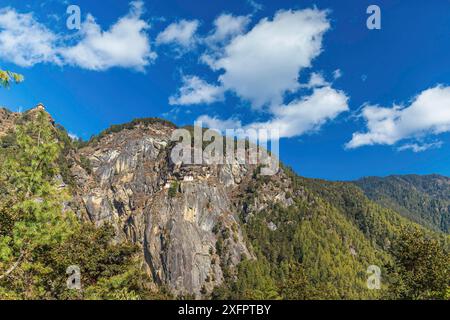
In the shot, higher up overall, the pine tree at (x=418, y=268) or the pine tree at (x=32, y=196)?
the pine tree at (x=32, y=196)

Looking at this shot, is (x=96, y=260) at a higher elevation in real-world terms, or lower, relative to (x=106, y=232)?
lower

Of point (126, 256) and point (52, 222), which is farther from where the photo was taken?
point (126, 256)

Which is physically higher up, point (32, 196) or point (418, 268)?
point (32, 196)

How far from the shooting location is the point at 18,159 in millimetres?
18422

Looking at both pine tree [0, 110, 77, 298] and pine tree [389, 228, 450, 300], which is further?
pine tree [389, 228, 450, 300]

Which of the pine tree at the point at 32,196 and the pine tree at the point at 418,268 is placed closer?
the pine tree at the point at 32,196

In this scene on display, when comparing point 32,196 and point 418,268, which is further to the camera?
point 418,268

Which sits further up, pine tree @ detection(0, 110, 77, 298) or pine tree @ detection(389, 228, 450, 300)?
pine tree @ detection(0, 110, 77, 298)

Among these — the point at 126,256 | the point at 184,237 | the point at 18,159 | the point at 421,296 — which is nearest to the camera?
the point at 18,159

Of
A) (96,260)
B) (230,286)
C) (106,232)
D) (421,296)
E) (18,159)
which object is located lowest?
(230,286)

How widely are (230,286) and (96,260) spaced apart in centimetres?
16603
